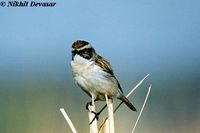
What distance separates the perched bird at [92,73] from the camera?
6.02ft

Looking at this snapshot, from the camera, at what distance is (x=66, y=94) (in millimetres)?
2537

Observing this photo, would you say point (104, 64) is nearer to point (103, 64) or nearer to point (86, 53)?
point (103, 64)

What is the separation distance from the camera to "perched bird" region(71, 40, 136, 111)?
6.02 ft

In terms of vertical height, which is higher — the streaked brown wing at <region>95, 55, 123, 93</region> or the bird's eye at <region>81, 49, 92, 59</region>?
the bird's eye at <region>81, 49, 92, 59</region>

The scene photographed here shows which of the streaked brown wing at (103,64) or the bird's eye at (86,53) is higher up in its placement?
the bird's eye at (86,53)

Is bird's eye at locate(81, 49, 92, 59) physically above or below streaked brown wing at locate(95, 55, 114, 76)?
above

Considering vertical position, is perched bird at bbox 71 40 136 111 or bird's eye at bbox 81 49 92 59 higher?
bird's eye at bbox 81 49 92 59

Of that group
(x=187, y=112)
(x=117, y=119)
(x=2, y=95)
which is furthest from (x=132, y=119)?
(x=2, y=95)

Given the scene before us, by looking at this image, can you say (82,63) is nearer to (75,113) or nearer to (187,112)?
(75,113)

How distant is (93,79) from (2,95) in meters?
0.74

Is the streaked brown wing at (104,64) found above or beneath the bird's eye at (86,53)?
beneath

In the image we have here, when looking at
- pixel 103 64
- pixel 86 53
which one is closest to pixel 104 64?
pixel 103 64

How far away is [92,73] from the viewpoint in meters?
1.88

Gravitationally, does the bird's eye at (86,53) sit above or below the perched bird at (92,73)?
above
